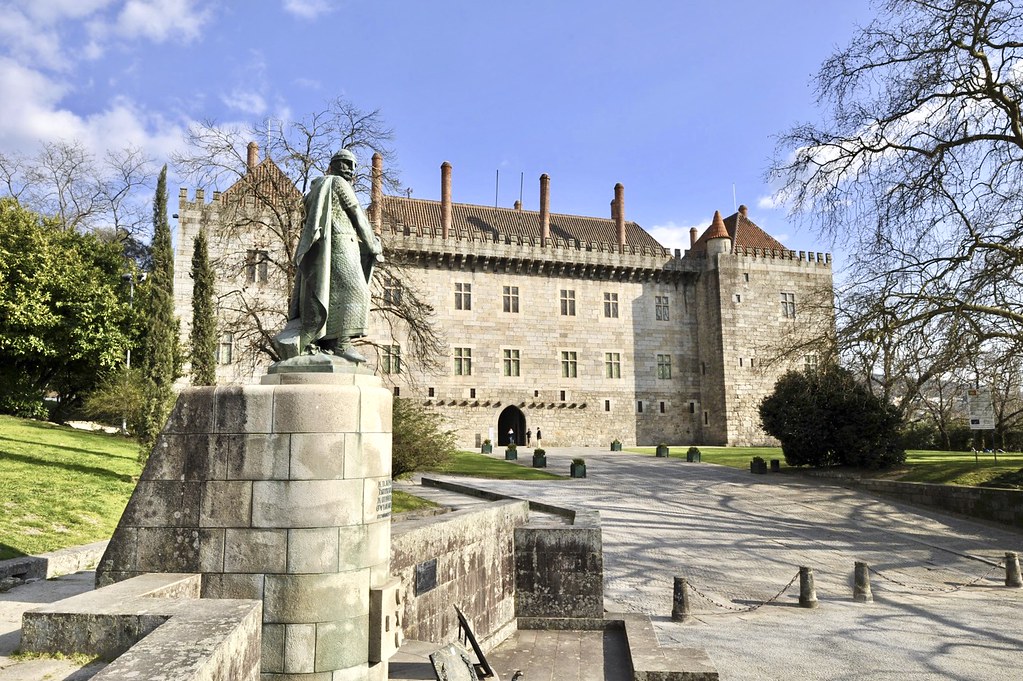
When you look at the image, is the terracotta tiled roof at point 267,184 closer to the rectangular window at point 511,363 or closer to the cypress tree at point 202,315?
the cypress tree at point 202,315

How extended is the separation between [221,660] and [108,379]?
2672cm

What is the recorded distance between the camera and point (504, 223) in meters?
44.7

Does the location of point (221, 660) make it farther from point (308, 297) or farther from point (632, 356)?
point (632, 356)

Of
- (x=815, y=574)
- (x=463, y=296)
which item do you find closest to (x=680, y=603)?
(x=815, y=574)

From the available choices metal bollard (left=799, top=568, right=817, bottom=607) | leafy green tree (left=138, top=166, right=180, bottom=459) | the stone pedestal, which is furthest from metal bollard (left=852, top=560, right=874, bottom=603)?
leafy green tree (left=138, top=166, right=180, bottom=459)

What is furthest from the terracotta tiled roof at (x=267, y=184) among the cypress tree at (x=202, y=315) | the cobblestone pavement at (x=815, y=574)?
the cobblestone pavement at (x=815, y=574)

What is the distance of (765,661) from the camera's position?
8.05 metres

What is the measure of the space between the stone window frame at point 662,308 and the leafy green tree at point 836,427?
17.1 metres

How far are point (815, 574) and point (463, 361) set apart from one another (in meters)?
27.8

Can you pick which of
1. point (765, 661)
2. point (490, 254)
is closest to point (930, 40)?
point (765, 661)

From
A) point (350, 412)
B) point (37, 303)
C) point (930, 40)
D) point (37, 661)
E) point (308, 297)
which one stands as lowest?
point (37, 661)

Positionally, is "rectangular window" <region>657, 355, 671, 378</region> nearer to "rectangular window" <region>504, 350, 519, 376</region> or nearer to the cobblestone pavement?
"rectangular window" <region>504, 350, 519, 376</region>

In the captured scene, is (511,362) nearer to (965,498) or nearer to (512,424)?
(512,424)

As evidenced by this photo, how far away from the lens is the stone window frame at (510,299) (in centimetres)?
4028
